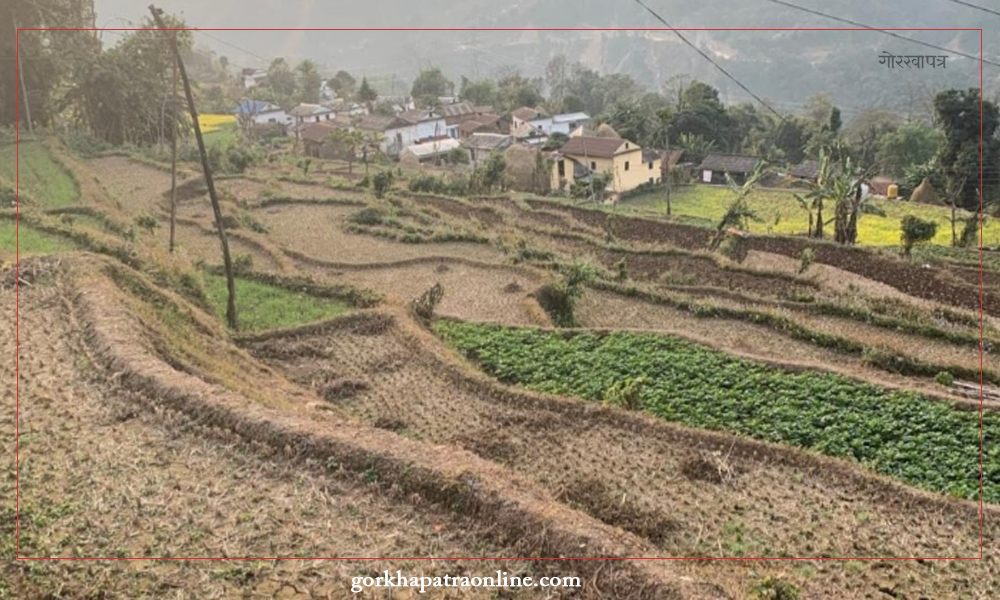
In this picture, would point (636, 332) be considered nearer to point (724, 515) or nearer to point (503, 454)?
point (503, 454)

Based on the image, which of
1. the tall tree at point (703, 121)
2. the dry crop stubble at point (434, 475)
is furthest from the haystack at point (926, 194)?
the dry crop stubble at point (434, 475)

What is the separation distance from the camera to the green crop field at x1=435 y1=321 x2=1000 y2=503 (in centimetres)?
1209

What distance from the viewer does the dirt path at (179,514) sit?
25.1 feet

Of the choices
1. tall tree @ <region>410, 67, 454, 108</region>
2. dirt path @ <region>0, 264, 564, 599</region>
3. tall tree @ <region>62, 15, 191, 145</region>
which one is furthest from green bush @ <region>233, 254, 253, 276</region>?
tall tree @ <region>410, 67, 454, 108</region>

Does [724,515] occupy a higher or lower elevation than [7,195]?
lower

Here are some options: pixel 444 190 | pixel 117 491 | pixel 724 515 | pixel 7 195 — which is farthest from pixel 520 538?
pixel 444 190

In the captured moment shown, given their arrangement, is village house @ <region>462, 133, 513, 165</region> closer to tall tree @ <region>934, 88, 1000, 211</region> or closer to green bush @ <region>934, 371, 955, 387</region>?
tall tree @ <region>934, 88, 1000, 211</region>

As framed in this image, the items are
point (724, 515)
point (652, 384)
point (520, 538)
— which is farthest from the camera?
point (652, 384)

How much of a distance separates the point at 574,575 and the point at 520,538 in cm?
80

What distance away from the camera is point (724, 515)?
10992 mm

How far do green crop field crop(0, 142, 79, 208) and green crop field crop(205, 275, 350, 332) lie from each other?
11.0 m

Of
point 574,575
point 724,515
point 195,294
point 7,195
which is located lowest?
point 724,515

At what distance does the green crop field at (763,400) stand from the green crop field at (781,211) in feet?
72.7

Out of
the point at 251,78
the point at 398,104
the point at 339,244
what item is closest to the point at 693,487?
the point at 339,244
